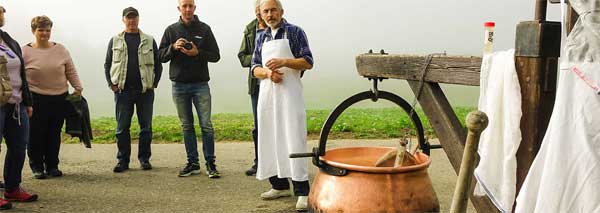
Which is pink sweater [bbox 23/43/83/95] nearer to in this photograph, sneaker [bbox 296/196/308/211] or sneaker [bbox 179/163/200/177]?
sneaker [bbox 179/163/200/177]

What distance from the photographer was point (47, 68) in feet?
20.4

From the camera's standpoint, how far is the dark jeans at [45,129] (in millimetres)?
6293

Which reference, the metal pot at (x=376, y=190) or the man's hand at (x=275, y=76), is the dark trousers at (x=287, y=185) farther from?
the metal pot at (x=376, y=190)

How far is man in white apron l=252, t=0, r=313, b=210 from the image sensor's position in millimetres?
4945

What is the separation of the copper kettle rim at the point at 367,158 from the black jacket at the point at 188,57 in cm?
322

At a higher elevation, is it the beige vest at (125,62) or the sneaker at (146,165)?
the beige vest at (125,62)

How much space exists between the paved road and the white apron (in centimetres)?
39

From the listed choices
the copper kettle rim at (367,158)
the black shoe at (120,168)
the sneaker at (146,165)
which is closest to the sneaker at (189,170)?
the sneaker at (146,165)

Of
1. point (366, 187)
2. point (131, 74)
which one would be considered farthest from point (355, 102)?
point (131, 74)

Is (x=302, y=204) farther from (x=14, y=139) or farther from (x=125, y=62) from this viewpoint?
(x=125, y=62)

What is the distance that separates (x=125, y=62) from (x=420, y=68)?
4.07 metres

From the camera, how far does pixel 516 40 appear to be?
2809mm

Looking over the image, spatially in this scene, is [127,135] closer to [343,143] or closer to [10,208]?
[10,208]

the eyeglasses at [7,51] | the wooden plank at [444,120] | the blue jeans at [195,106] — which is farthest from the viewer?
the blue jeans at [195,106]
